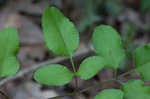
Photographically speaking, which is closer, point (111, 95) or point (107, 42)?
point (111, 95)

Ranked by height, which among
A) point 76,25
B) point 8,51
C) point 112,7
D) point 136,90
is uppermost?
point 8,51

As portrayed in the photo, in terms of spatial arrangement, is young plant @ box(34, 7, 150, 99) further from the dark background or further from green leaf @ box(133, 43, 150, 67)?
the dark background

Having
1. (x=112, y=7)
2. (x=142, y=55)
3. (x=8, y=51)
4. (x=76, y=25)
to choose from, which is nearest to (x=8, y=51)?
(x=8, y=51)

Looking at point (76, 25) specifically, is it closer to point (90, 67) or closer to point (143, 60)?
point (143, 60)

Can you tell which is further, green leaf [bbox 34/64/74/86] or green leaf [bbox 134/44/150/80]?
green leaf [bbox 134/44/150/80]

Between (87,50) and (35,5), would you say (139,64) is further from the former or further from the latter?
(35,5)

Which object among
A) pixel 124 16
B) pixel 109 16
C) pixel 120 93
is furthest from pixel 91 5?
pixel 120 93

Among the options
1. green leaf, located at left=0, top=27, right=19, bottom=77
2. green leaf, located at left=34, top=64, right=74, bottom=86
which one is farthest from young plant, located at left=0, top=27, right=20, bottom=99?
green leaf, located at left=34, top=64, right=74, bottom=86
